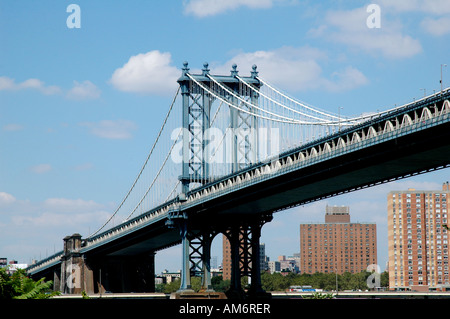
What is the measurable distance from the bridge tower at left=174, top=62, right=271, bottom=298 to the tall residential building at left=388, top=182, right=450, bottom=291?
3605 inches

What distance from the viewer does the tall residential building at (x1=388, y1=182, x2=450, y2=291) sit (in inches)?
7254

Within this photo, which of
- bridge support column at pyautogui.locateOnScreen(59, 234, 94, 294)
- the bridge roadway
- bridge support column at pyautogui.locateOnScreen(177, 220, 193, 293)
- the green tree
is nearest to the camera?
the green tree

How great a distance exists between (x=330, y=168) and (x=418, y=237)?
12717cm

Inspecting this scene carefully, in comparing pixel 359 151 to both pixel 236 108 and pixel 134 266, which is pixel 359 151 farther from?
pixel 134 266

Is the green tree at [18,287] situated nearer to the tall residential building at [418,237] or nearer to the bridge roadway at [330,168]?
the bridge roadway at [330,168]

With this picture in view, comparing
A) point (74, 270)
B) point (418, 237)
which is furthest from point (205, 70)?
point (418, 237)

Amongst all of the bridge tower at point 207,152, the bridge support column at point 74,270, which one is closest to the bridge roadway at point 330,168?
the bridge tower at point 207,152

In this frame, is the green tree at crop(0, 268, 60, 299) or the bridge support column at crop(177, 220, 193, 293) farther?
the bridge support column at crop(177, 220, 193, 293)

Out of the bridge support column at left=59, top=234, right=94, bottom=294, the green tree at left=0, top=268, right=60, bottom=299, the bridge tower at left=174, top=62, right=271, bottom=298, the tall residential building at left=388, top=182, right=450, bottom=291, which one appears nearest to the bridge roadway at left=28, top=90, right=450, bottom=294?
the bridge tower at left=174, top=62, right=271, bottom=298

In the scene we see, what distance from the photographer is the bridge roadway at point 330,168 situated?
175 feet

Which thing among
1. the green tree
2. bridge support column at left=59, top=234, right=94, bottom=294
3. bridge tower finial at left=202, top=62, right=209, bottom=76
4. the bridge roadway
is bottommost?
bridge support column at left=59, top=234, right=94, bottom=294

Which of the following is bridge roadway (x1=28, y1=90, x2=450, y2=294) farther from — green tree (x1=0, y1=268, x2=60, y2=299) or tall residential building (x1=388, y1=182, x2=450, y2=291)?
tall residential building (x1=388, y1=182, x2=450, y2=291)

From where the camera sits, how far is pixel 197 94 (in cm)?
10031

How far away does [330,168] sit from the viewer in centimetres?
6469
